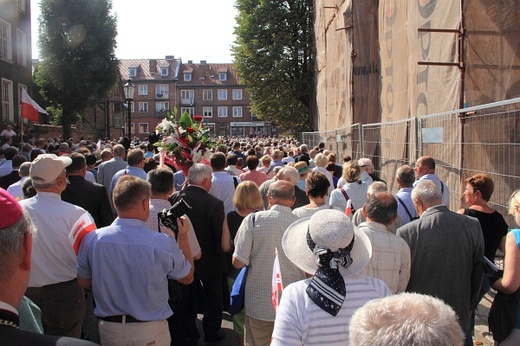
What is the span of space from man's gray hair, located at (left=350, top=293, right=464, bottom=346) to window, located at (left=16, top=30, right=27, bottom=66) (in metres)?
30.9

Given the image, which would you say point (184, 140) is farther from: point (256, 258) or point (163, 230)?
point (256, 258)

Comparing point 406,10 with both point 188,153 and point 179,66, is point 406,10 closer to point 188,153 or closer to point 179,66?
point 188,153

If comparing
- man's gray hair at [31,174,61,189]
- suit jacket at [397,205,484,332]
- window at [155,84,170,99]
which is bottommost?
suit jacket at [397,205,484,332]

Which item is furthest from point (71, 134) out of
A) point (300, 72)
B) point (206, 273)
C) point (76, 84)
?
point (206, 273)

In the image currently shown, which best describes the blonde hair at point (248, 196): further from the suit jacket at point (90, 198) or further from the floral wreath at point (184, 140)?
the floral wreath at point (184, 140)

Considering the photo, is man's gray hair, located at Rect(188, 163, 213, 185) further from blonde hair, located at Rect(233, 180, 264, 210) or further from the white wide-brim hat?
the white wide-brim hat

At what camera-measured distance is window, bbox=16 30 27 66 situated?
93.1 ft

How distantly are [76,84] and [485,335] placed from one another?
114ft

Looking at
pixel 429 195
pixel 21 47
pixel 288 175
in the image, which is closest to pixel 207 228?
pixel 288 175

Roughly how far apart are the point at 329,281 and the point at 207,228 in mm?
3089

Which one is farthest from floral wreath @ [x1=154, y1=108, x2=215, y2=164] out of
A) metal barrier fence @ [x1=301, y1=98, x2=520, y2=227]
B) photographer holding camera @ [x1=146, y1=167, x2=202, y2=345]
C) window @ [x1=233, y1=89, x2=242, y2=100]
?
window @ [x1=233, y1=89, x2=242, y2=100]

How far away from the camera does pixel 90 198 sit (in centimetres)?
605

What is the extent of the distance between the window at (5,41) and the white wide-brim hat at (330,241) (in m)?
27.9

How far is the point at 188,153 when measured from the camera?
7543 millimetres
